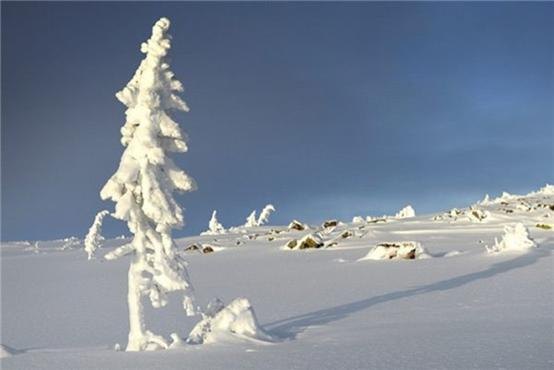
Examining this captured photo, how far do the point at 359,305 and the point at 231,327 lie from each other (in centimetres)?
434

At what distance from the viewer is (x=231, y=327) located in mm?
10570

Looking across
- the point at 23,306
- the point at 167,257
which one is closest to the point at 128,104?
the point at 167,257

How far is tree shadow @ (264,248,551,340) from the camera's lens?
468 inches

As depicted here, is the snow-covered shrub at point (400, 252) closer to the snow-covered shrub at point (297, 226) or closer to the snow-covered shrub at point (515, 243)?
the snow-covered shrub at point (515, 243)

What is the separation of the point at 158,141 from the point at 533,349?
20.7ft

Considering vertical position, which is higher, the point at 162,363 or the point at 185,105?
the point at 185,105

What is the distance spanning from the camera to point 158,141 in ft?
35.4

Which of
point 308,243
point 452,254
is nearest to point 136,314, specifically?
point 452,254

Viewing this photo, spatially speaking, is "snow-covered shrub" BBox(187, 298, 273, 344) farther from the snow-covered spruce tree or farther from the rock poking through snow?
the rock poking through snow

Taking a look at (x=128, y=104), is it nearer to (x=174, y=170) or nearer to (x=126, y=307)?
(x=174, y=170)

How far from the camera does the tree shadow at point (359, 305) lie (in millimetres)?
11875

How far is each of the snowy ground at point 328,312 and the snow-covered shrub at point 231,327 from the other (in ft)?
0.86

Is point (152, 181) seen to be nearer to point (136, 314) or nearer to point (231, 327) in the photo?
point (136, 314)

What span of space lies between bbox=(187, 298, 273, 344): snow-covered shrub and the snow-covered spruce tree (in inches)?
15.3
